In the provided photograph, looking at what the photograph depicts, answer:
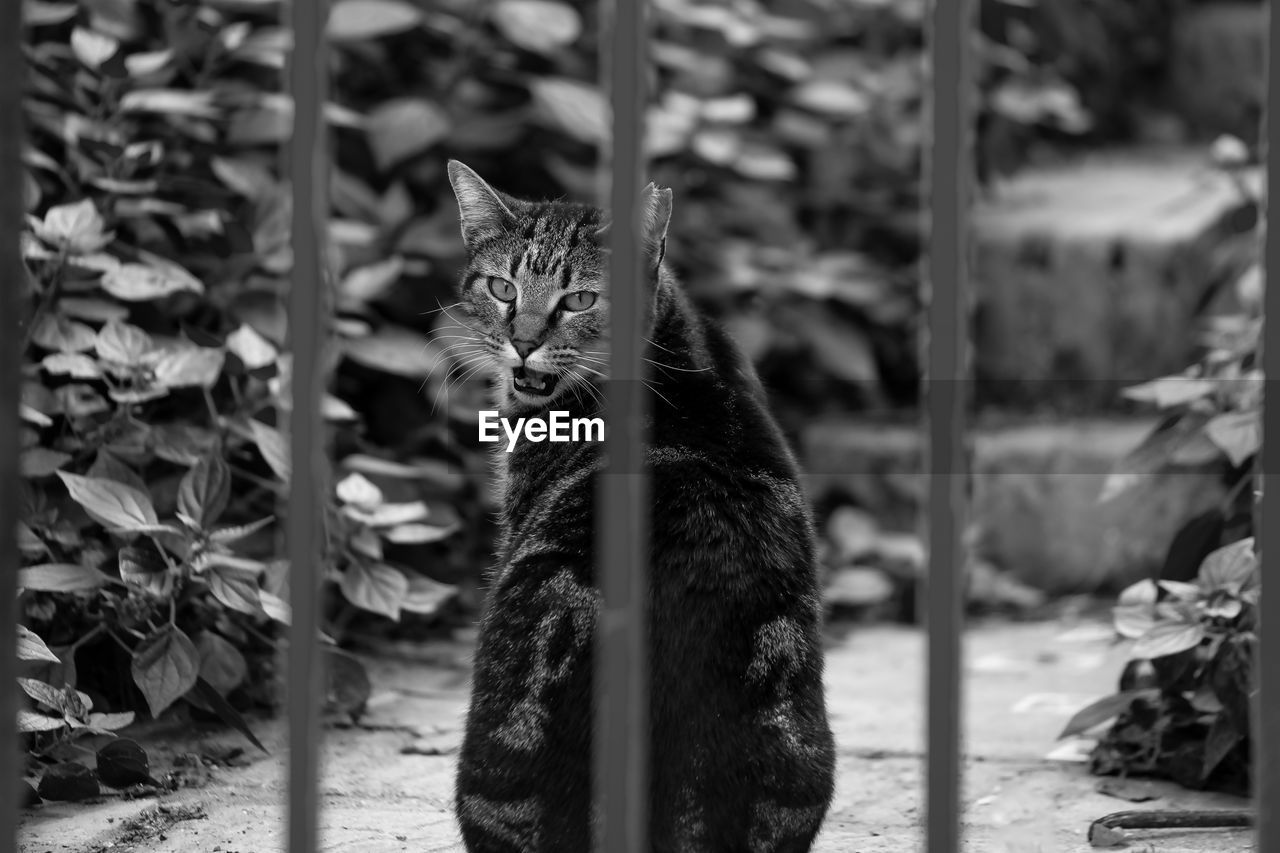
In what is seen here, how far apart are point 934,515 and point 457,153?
244cm

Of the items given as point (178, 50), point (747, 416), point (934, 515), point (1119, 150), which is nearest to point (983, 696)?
point (747, 416)

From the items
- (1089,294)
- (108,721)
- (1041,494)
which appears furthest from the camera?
(1089,294)

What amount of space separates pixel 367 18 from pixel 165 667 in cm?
179

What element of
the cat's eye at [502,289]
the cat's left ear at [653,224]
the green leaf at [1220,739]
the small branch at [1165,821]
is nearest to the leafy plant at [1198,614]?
the green leaf at [1220,739]

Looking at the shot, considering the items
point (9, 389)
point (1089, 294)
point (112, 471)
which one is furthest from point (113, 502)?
point (1089, 294)

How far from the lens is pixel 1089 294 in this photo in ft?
13.5

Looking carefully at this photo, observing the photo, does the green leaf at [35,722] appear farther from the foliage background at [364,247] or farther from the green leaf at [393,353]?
the green leaf at [393,353]

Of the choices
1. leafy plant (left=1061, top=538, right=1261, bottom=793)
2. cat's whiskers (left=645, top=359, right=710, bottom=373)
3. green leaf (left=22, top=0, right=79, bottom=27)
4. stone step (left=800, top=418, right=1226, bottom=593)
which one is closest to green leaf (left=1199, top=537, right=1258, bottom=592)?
leafy plant (left=1061, top=538, right=1261, bottom=793)

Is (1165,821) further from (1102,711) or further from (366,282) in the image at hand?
(366,282)

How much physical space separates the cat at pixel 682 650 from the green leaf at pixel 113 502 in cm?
63

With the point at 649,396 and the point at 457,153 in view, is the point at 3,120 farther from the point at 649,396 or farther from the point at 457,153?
the point at 457,153

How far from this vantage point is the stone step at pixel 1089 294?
4.01m

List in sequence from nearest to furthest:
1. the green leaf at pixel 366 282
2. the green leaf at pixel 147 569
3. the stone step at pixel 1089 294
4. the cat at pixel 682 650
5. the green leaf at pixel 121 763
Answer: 1. the cat at pixel 682 650
2. the green leaf at pixel 121 763
3. the green leaf at pixel 147 569
4. the green leaf at pixel 366 282
5. the stone step at pixel 1089 294

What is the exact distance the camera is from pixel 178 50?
2994mm
